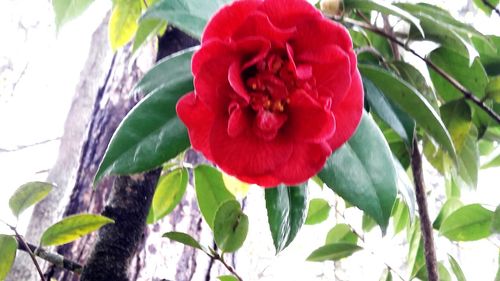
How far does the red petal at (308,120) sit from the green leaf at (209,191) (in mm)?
371

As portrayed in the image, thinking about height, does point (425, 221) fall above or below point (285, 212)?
below

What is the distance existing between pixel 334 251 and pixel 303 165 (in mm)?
428

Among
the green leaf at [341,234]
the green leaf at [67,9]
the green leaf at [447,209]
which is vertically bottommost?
the green leaf at [447,209]

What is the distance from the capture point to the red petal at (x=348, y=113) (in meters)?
0.45

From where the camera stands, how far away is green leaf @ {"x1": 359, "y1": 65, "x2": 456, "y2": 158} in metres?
0.56

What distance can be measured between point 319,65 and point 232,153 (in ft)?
0.35

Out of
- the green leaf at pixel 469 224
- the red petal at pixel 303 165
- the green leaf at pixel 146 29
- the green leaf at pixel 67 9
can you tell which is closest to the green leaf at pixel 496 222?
the green leaf at pixel 469 224

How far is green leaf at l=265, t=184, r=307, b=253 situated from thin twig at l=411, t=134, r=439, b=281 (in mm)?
169

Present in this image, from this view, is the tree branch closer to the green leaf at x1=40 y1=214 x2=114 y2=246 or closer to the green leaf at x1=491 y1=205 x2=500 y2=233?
the green leaf at x1=40 y1=214 x2=114 y2=246

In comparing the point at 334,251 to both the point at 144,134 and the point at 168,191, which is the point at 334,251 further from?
the point at 144,134

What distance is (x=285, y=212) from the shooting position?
0.56 meters

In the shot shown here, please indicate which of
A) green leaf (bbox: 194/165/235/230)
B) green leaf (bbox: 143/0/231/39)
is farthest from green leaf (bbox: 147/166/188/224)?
green leaf (bbox: 143/0/231/39)

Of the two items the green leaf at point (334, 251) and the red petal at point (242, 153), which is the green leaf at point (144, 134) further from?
the green leaf at point (334, 251)

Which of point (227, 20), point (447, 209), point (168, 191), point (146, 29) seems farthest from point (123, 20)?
point (447, 209)
